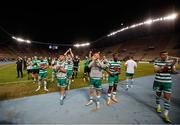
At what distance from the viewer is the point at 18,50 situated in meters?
67.8

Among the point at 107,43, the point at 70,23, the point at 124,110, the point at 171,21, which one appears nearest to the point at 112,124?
the point at 124,110

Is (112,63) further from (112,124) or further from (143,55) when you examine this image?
(143,55)

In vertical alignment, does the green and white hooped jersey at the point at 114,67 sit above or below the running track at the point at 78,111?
above

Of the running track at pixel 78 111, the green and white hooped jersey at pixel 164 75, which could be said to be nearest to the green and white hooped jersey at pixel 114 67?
the running track at pixel 78 111

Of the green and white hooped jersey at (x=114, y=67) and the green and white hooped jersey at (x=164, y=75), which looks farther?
the green and white hooped jersey at (x=114, y=67)

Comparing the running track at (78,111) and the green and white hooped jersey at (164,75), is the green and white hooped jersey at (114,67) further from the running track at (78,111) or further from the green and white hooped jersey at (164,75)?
the green and white hooped jersey at (164,75)

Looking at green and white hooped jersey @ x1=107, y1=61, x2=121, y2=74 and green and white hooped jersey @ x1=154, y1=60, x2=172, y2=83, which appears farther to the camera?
green and white hooped jersey @ x1=107, y1=61, x2=121, y2=74

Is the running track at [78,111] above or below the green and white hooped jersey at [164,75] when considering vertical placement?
below

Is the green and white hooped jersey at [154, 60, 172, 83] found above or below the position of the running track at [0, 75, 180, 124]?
above

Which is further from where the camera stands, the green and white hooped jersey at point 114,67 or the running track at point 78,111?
the green and white hooped jersey at point 114,67

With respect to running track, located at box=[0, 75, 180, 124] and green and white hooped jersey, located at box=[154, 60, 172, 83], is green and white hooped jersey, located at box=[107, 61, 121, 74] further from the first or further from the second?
green and white hooped jersey, located at box=[154, 60, 172, 83]

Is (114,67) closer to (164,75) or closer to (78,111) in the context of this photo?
(164,75)

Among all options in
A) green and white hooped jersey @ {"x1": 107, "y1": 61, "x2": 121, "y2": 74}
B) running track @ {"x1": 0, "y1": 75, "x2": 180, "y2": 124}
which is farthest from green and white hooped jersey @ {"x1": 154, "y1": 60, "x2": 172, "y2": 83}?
green and white hooped jersey @ {"x1": 107, "y1": 61, "x2": 121, "y2": 74}

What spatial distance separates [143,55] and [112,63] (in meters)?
49.0
